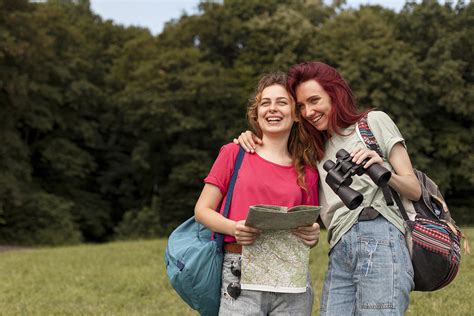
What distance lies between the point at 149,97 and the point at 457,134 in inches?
552

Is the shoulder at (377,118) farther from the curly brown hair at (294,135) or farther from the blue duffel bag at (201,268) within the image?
the blue duffel bag at (201,268)

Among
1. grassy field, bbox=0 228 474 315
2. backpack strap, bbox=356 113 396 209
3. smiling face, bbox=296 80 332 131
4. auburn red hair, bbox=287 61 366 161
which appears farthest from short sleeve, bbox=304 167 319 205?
grassy field, bbox=0 228 474 315

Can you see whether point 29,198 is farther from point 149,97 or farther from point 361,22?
point 361,22

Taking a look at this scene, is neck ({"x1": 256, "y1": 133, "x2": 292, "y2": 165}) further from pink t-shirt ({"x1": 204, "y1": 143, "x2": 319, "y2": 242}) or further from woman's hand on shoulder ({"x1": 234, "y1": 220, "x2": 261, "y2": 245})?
woman's hand on shoulder ({"x1": 234, "y1": 220, "x2": 261, "y2": 245})

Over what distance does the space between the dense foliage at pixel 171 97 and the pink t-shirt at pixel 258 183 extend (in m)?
22.3

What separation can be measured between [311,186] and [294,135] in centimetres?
32

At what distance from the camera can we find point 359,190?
298cm

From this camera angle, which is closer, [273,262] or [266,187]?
[273,262]

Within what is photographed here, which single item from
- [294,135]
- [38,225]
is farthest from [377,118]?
[38,225]

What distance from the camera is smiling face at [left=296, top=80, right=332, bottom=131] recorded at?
3143mm

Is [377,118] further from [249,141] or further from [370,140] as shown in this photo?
[249,141]

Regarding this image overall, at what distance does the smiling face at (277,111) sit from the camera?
3.18m

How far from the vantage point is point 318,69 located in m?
3.15

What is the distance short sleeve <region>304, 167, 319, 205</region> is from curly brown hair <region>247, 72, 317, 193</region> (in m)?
0.03
